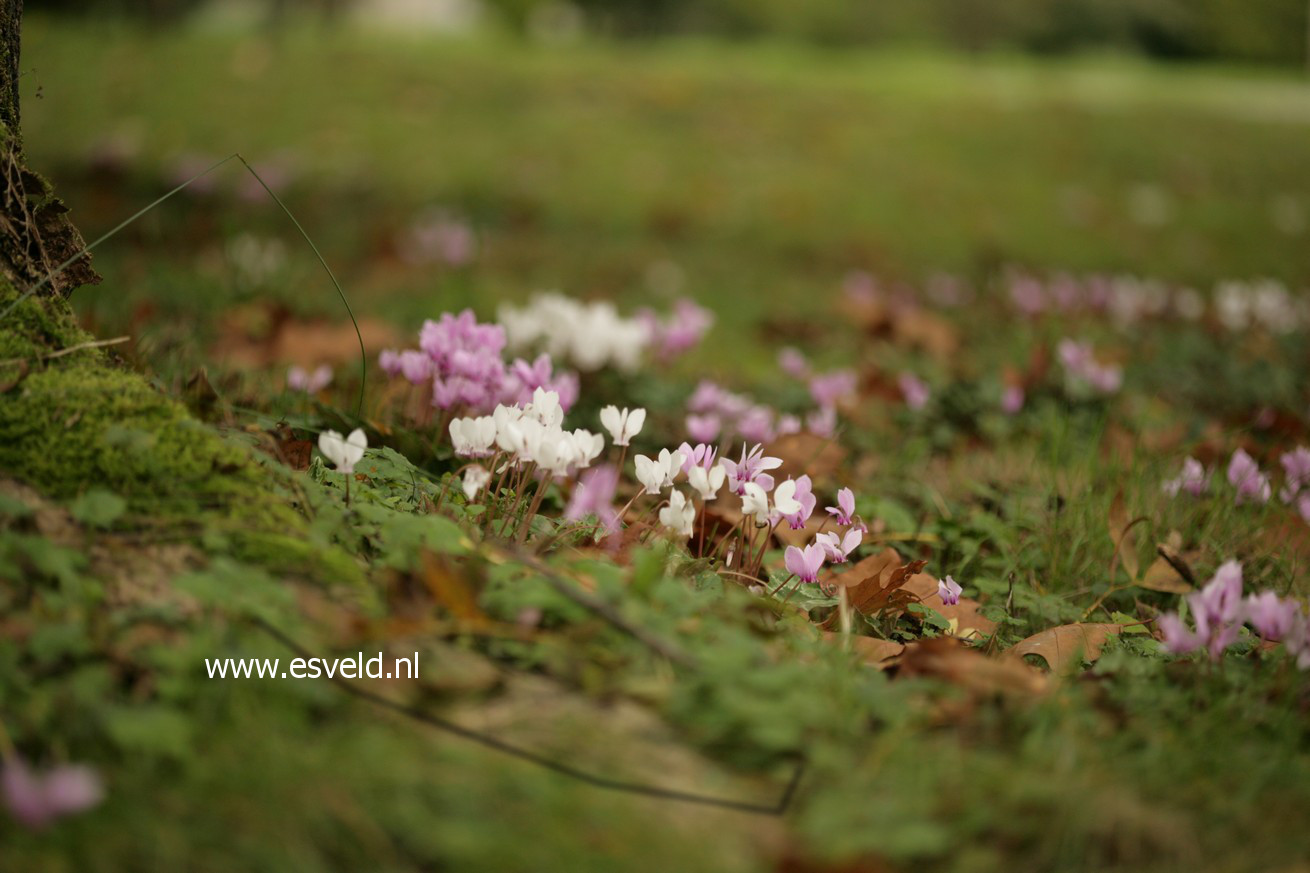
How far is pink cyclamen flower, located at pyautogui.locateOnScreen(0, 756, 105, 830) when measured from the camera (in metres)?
1.01

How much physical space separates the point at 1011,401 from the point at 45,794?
3.11 m

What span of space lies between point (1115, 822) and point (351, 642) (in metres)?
0.99

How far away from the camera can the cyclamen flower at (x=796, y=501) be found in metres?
1.76

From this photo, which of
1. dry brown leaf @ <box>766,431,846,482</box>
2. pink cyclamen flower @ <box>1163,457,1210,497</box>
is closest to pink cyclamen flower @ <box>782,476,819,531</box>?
dry brown leaf @ <box>766,431,846,482</box>

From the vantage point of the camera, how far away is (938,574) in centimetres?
248

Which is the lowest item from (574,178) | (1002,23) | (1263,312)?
(1263,312)

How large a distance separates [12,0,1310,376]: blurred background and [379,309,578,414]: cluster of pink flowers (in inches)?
32.4

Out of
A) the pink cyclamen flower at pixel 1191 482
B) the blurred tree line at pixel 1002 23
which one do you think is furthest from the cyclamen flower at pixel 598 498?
the blurred tree line at pixel 1002 23

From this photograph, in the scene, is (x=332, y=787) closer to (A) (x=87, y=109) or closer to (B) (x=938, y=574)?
(B) (x=938, y=574)

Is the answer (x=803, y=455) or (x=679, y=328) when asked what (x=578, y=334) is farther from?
(x=803, y=455)

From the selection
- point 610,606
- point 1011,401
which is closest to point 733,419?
point 1011,401

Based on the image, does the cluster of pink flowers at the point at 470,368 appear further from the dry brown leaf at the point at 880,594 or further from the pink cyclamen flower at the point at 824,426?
the pink cyclamen flower at the point at 824,426

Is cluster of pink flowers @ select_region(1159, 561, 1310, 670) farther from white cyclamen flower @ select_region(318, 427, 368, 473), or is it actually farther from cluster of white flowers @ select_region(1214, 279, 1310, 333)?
cluster of white flowers @ select_region(1214, 279, 1310, 333)

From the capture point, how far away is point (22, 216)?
1.79 m
